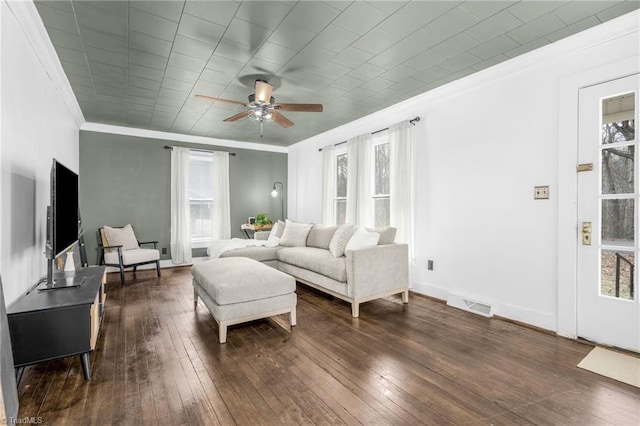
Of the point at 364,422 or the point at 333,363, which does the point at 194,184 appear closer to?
the point at 333,363

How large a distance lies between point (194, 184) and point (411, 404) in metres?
5.53

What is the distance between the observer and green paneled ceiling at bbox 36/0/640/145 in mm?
2180

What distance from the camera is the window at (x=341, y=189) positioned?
5605 millimetres

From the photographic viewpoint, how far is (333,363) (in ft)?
7.22

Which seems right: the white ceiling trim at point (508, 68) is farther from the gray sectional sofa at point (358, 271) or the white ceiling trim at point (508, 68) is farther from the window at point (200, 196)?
the window at point (200, 196)

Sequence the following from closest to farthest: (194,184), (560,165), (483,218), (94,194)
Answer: (560,165) → (483,218) → (94,194) → (194,184)

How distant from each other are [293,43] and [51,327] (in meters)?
2.73

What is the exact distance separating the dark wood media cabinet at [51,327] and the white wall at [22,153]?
1.05 feet

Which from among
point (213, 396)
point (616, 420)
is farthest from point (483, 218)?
point (213, 396)

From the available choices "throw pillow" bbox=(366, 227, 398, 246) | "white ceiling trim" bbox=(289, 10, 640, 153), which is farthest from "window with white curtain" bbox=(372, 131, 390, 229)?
"throw pillow" bbox=(366, 227, 398, 246)

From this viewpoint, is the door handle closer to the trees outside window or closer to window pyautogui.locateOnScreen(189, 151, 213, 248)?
the trees outside window

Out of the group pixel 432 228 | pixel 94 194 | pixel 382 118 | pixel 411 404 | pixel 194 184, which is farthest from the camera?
pixel 194 184

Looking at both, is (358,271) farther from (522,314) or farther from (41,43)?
(41,43)

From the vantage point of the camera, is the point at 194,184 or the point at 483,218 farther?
the point at 194,184
